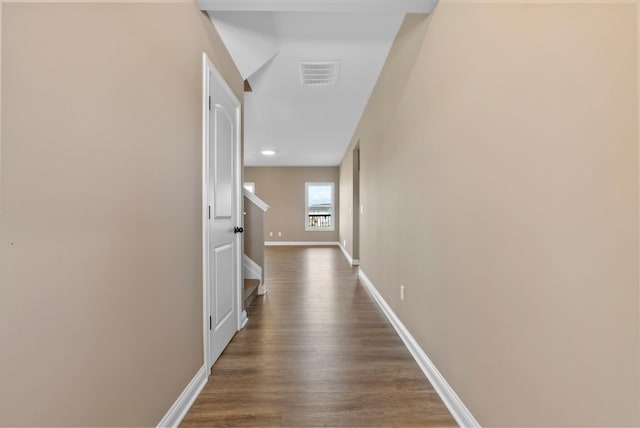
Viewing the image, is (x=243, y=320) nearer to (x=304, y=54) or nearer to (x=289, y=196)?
(x=304, y=54)

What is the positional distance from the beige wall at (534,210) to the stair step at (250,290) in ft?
6.53

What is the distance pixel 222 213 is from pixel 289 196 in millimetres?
7247

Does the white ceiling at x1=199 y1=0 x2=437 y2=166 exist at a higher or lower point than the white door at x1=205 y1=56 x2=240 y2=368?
higher

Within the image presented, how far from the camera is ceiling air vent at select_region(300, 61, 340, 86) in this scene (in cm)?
293

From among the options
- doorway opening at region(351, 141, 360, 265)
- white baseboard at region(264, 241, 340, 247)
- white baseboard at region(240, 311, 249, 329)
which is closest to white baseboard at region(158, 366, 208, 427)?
white baseboard at region(240, 311, 249, 329)

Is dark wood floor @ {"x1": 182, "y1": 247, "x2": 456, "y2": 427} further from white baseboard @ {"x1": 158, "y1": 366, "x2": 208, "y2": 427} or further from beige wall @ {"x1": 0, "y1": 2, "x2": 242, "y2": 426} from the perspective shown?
beige wall @ {"x1": 0, "y1": 2, "x2": 242, "y2": 426}

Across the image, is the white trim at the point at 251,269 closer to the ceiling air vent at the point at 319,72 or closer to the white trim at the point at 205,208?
the white trim at the point at 205,208

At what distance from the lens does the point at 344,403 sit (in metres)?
1.60

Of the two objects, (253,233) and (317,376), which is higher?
(253,233)

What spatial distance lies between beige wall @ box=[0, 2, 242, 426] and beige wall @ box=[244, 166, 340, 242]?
25.6ft

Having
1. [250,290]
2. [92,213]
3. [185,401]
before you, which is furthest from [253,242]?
[92,213]

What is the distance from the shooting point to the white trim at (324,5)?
5.58 feet

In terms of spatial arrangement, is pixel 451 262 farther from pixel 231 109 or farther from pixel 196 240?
pixel 231 109

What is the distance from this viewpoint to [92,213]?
927mm
